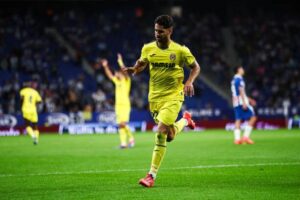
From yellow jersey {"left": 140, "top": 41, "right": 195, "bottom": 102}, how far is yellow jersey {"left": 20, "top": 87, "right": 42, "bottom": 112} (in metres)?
15.1

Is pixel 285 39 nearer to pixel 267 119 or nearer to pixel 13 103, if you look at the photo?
pixel 267 119

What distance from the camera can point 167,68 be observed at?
1132 centimetres

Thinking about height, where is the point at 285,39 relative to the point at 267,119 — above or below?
above

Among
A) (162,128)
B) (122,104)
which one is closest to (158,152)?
(162,128)

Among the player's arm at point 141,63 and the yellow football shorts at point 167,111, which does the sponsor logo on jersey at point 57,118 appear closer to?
the player's arm at point 141,63

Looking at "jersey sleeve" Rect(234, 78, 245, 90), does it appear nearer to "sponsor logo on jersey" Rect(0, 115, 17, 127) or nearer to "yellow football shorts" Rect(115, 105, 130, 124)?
"yellow football shorts" Rect(115, 105, 130, 124)

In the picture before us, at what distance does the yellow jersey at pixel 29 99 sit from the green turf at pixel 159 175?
22.7 feet

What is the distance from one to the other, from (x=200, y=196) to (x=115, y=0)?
3879 centimetres

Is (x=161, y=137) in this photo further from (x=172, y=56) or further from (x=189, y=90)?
(x=172, y=56)

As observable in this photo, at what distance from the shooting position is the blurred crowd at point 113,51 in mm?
37531

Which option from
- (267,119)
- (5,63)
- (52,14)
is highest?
(52,14)

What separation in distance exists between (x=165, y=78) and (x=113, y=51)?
1282 inches

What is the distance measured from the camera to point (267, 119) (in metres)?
38.2

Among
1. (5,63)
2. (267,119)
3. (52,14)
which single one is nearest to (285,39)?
(267,119)
